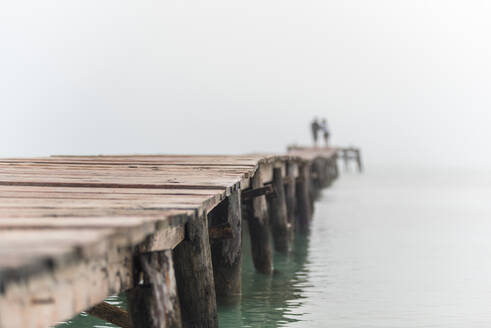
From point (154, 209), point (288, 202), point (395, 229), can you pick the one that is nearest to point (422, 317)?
point (154, 209)

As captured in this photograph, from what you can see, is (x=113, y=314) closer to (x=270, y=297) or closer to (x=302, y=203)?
(x=270, y=297)

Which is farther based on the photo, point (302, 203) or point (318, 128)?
point (318, 128)

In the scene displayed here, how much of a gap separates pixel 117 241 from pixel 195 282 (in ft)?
7.97

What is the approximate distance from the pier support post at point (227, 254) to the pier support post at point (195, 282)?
1.30 metres

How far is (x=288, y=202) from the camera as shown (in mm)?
11445

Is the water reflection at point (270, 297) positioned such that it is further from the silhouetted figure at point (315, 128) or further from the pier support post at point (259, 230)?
the silhouetted figure at point (315, 128)

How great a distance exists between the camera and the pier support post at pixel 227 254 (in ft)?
19.5

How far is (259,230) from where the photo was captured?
801 centimetres

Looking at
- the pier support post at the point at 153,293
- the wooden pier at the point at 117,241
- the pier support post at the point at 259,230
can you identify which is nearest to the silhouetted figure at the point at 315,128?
the pier support post at the point at 259,230

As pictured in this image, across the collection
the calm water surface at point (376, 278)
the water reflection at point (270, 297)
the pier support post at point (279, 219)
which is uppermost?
the pier support post at point (279, 219)

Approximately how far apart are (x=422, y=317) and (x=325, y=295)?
120cm

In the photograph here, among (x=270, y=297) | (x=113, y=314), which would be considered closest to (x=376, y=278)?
(x=270, y=297)

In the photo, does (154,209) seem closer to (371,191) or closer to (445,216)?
(445,216)

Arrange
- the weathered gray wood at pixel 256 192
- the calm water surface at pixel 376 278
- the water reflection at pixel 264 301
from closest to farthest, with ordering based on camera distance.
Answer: the water reflection at pixel 264 301 → the calm water surface at pixel 376 278 → the weathered gray wood at pixel 256 192
